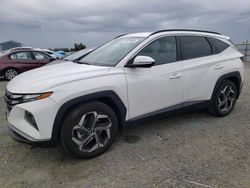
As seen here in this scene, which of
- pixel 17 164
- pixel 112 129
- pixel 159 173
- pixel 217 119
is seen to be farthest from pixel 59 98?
pixel 217 119

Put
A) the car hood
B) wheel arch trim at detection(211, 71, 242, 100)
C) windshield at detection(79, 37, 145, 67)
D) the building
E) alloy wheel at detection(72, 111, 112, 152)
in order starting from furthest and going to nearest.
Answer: the building, wheel arch trim at detection(211, 71, 242, 100), windshield at detection(79, 37, 145, 67), alloy wheel at detection(72, 111, 112, 152), the car hood

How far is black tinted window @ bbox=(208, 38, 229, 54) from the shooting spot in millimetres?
4266

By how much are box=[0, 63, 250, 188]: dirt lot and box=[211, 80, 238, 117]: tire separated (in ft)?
1.40

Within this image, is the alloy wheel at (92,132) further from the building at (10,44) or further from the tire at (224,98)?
the building at (10,44)

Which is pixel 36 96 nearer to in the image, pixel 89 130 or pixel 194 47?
pixel 89 130

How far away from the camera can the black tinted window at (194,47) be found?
3.84m

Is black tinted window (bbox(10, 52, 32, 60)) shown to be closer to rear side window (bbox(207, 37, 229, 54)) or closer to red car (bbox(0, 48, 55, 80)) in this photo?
red car (bbox(0, 48, 55, 80))

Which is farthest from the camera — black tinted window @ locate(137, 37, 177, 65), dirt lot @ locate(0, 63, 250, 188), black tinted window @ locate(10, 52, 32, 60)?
black tinted window @ locate(10, 52, 32, 60)

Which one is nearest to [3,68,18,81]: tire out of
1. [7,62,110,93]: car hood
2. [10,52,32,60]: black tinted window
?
[10,52,32,60]: black tinted window

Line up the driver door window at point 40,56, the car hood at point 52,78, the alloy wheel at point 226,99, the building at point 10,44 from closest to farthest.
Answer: the car hood at point 52,78
the alloy wheel at point 226,99
the driver door window at point 40,56
the building at point 10,44

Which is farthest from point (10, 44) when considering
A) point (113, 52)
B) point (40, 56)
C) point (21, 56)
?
point (113, 52)

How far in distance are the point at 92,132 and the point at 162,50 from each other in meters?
1.68

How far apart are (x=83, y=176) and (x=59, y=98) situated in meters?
0.95

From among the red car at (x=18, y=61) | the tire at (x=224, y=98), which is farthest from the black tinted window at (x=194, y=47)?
the red car at (x=18, y=61)
